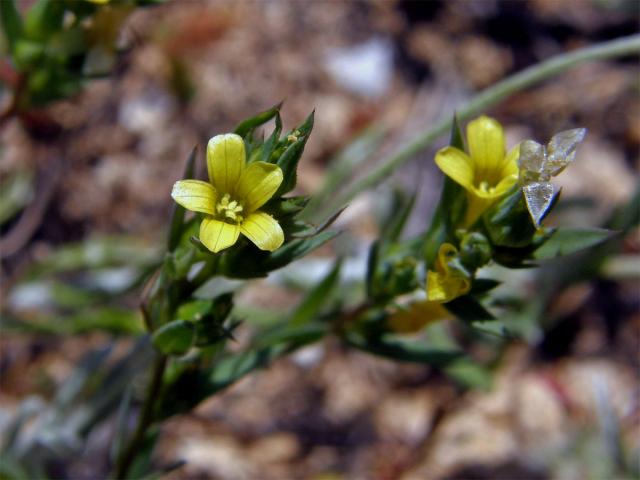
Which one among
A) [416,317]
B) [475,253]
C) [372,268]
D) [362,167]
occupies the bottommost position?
[362,167]

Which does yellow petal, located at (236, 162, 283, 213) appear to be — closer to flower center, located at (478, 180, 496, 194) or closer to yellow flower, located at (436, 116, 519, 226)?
yellow flower, located at (436, 116, 519, 226)

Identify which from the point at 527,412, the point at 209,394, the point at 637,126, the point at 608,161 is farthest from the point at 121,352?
the point at 637,126

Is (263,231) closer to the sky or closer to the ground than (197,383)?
closer to the sky

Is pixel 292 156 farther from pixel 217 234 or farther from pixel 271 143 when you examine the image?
pixel 217 234

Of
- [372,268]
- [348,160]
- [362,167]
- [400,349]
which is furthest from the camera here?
[362,167]

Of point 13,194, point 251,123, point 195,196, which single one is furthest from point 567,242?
point 13,194

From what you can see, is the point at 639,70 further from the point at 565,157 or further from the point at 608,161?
the point at 565,157

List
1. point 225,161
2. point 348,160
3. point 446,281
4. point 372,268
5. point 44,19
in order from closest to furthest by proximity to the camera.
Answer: point 225,161
point 446,281
point 372,268
point 44,19
point 348,160
